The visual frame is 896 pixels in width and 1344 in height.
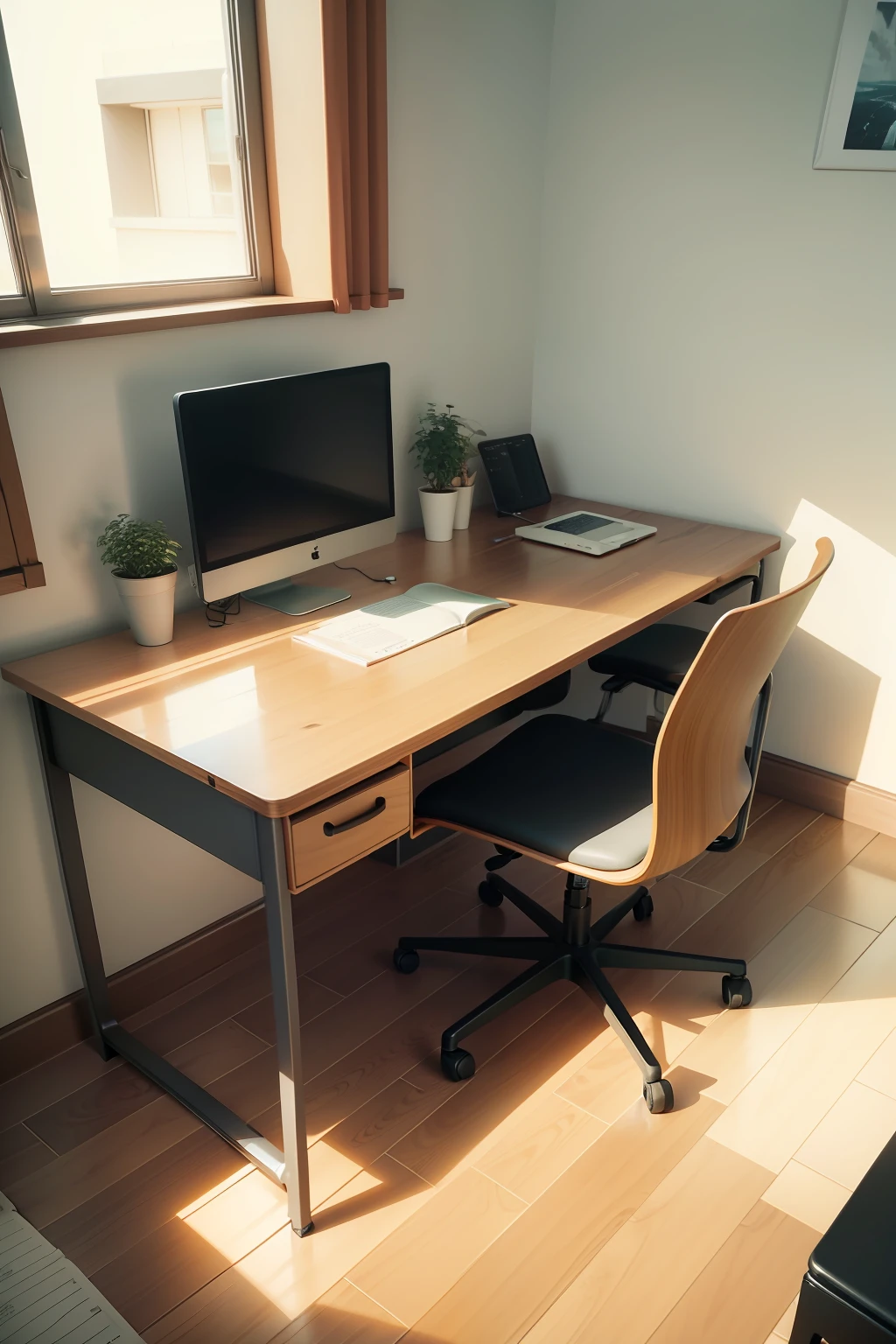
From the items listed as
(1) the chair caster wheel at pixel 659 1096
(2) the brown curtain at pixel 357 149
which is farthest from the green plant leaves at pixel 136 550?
(1) the chair caster wheel at pixel 659 1096

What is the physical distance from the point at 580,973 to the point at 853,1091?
0.54 metres

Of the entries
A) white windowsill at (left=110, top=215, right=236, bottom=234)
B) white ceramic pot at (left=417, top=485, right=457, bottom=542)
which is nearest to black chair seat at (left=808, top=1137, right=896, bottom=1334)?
white ceramic pot at (left=417, top=485, right=457, bottom=542)

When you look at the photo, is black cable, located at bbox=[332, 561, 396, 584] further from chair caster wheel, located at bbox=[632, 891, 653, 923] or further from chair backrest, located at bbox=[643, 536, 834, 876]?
chair caster wheel, located at bbox=[632, 891, 653, 923]

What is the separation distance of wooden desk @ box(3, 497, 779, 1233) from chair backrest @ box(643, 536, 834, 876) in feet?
0.87

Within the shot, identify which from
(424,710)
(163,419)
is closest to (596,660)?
(424,710)

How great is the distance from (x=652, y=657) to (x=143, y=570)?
3.99 feet

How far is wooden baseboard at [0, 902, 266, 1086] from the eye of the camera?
192cm

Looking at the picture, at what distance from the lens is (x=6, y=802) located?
1803 mm

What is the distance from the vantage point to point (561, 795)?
1.88 metres

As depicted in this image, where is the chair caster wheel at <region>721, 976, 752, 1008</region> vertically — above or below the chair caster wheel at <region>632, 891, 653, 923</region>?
above

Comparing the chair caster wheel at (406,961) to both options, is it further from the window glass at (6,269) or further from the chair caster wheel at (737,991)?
the window glass at (6,269)

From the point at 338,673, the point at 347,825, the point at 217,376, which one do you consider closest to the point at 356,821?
the point at 347,825

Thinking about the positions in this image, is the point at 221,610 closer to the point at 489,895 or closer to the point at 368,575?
the point at 368,575

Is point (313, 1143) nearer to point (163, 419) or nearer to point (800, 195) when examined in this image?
point (163, 419)
